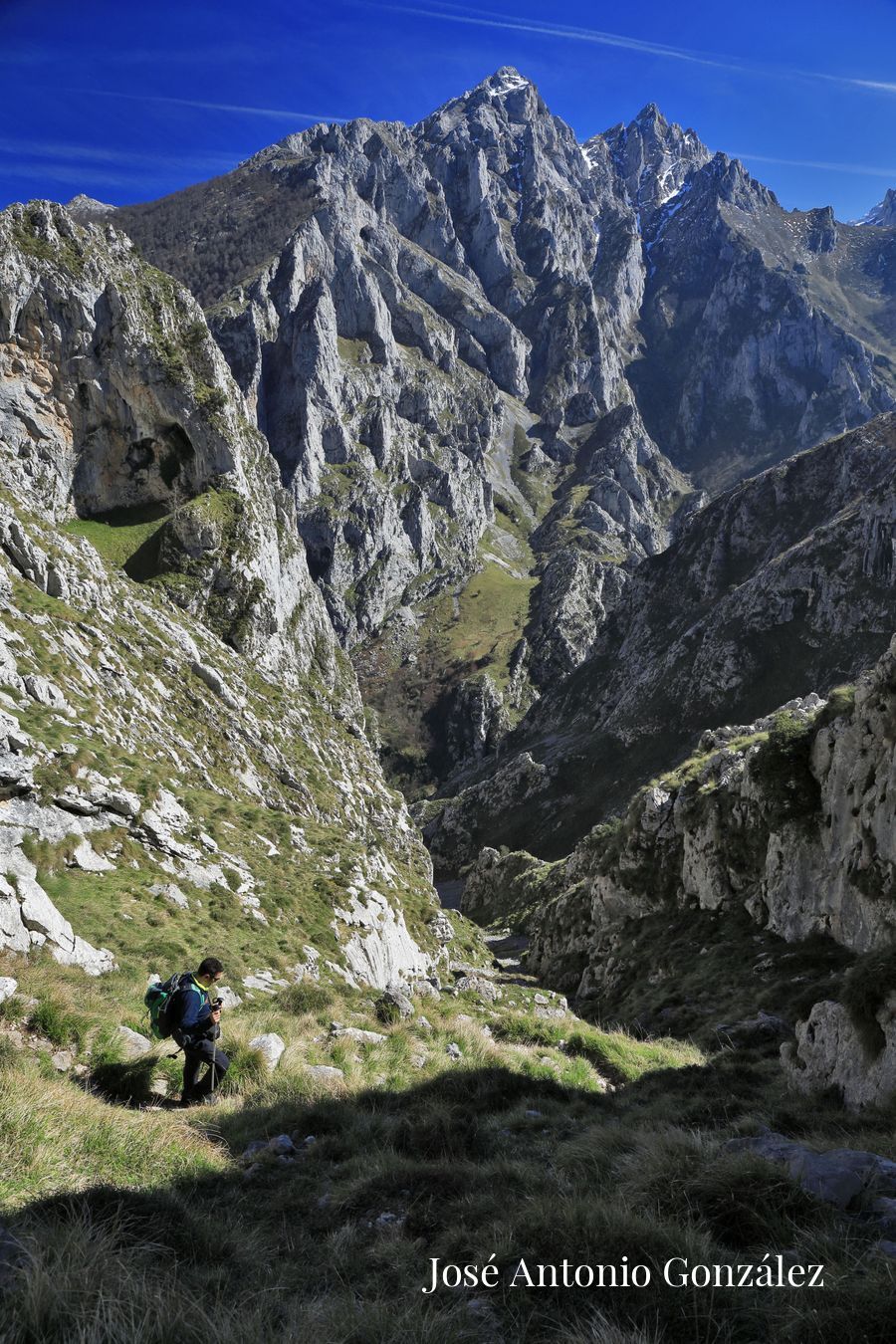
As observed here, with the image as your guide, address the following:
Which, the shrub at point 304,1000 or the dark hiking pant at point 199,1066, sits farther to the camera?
the shrub at point 304,1000

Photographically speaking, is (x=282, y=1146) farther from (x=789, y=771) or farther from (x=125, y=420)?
(x=125, y=420)

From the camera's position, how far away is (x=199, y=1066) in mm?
9016

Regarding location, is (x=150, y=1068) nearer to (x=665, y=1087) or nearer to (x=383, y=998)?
(x=383, y=998)

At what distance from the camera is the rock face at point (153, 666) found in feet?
61.7

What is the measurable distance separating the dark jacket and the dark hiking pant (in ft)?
0.34

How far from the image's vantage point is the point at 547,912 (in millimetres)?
51875

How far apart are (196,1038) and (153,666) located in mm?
41551

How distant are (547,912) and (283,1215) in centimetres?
4892

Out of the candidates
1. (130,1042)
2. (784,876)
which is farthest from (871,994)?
(784,876)

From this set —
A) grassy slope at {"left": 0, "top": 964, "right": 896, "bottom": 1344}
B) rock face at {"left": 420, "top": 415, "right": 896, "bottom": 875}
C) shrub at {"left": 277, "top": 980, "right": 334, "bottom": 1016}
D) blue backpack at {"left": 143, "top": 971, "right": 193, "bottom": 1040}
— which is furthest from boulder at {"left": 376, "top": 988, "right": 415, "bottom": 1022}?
rock face at {"left": 420, "top": 415, "right": 896, "bottom": 875}

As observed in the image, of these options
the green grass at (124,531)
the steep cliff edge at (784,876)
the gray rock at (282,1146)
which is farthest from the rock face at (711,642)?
the gray rock at (282,1146)

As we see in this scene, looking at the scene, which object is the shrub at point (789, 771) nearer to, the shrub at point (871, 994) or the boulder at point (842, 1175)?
the shrub at point (871, 994)

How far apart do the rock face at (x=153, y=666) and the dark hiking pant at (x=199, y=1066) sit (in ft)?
16.2

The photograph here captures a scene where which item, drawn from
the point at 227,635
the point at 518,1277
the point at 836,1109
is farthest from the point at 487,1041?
the point at 227,635
